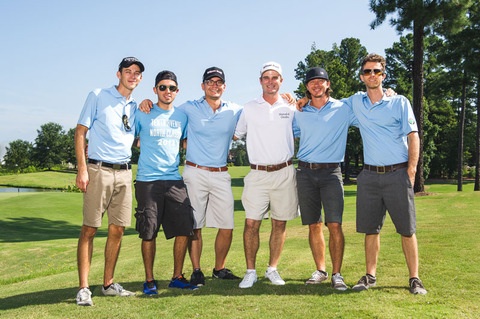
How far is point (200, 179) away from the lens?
6516 millimetres

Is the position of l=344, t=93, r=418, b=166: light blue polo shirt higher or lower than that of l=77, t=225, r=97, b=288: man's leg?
higher

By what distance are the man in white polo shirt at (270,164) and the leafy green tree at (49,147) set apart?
117900 millimetres

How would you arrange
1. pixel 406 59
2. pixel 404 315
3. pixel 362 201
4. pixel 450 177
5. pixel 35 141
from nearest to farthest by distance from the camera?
pixel 404 315
pixel 362 201
pixel 406 59
pixel 450 177
pixel 35 141

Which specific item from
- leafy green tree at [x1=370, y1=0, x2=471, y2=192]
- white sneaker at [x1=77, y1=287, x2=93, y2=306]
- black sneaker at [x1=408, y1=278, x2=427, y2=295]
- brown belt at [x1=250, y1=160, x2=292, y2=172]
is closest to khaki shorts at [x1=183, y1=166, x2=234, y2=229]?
brown belt at [x1=250, y1=160, x2=292, y2=172]

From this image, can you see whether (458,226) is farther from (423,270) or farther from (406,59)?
(406,59)

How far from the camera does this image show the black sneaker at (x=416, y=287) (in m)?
5.36

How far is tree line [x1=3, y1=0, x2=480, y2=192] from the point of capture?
25.1m

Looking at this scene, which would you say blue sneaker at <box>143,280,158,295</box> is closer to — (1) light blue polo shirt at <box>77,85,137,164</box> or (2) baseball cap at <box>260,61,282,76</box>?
(1) light blue polo shirt at <box>77,85,137,164</box>

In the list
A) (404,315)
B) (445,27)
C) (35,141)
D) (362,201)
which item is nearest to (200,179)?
(362,201)

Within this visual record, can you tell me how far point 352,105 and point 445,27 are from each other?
22.9 meters

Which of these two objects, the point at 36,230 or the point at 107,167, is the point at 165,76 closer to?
the point at 107,167

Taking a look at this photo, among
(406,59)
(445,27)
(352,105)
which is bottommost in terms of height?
(352,105)

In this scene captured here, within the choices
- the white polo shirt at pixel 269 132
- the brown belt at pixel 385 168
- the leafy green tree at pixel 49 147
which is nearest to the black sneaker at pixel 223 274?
the white polo shirt at pixel 269 132

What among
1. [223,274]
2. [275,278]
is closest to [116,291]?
[223,274]
